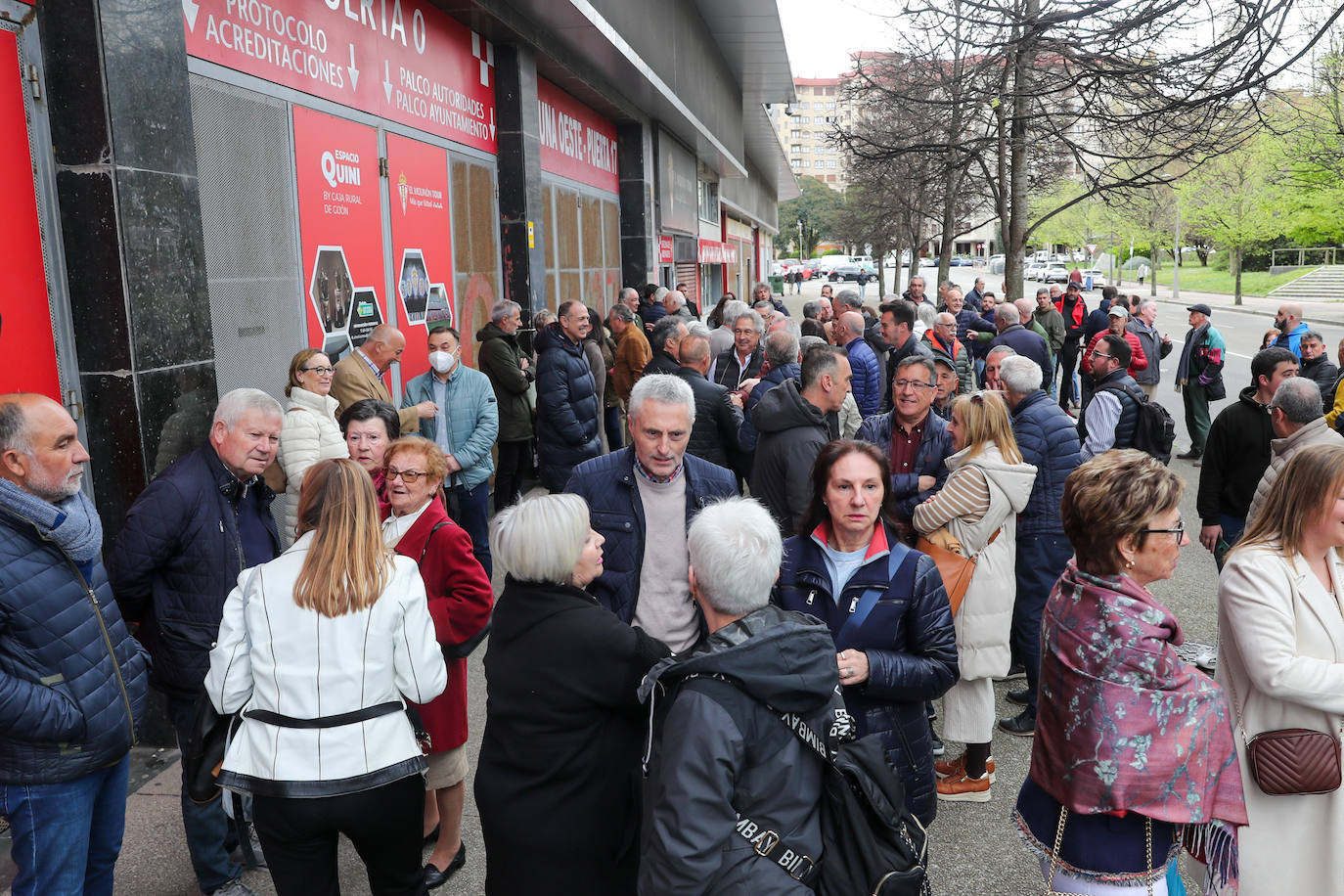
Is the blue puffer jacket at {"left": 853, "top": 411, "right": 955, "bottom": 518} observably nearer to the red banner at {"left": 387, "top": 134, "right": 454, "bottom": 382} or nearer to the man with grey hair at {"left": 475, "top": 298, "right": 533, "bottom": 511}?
the man with grey hair at {"left": 475, "top": 298, "right": 533, "bottom": 511}

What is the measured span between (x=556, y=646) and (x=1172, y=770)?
1.66 metres

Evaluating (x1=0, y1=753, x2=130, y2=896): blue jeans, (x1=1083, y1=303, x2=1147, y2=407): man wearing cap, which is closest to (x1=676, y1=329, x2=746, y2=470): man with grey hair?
(x1=0, y1=753, x2=130, y2=896): blue jeans

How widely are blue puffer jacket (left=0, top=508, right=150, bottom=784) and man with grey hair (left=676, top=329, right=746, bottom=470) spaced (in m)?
4.10

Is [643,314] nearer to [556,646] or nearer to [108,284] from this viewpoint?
[108,284]

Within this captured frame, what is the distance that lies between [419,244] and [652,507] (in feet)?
20.2

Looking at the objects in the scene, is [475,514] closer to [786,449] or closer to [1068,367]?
[786,449]

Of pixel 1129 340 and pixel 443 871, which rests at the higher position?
pixel 1129 340

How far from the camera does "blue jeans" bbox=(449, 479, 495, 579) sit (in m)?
7.26

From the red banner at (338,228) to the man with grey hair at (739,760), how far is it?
18.8 ft

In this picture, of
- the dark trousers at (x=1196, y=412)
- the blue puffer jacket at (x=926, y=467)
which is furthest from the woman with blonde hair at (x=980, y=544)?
the dark trousers at (x=1196, y=412)

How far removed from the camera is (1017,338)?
37.0 feet

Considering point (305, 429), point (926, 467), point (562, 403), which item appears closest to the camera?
point (305, 429)

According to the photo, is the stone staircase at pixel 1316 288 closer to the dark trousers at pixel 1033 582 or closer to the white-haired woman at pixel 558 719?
the dark trousers at pixel 1033 582

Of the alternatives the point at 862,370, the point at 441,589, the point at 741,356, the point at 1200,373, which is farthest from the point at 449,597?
the point at 1200,373
